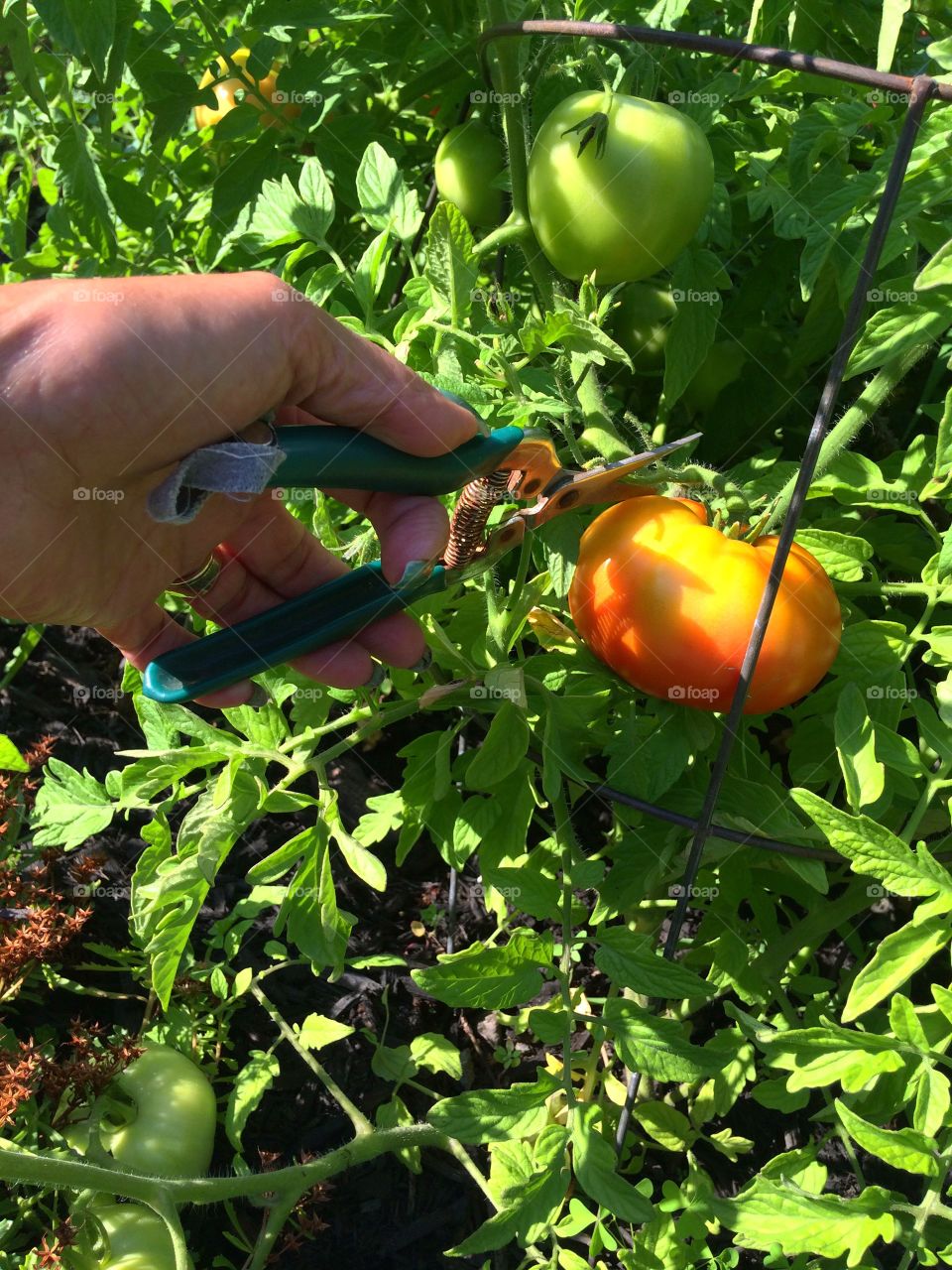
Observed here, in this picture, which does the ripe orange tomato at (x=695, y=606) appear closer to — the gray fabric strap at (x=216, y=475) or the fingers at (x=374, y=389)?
the fingers at (x=374, y=389)

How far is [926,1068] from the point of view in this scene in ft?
2.89

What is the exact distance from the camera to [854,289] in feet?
3.14

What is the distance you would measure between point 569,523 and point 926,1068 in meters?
0.58

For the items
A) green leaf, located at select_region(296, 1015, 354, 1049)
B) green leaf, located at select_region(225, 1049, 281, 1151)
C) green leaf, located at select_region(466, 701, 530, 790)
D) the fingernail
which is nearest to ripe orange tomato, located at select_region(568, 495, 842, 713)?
green leaf, located at select_region(466, 701, 530, 790)

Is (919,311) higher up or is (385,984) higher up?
(919,311)

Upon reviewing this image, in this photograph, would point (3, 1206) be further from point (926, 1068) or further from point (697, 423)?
point (697, 423)

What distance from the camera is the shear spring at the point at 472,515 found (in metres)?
0.97

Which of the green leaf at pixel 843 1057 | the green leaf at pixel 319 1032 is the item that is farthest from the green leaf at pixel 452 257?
the green leaf at pixel 319 1032

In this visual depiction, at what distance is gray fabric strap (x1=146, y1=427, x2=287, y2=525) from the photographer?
0.78m

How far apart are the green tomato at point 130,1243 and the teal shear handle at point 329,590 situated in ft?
2.18

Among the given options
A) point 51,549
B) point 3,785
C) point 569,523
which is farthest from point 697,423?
point 3,785

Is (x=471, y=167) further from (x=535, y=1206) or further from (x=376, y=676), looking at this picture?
(x=535, y=1206)

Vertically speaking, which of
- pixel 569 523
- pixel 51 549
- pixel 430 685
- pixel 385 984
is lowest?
pixel 385 984

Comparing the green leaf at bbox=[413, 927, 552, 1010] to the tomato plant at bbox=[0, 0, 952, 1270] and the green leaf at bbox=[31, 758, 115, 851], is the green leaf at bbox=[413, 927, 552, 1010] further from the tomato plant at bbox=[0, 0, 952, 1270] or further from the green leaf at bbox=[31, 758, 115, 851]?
the green leaf at bbox=[31, 758, 115, 851]
